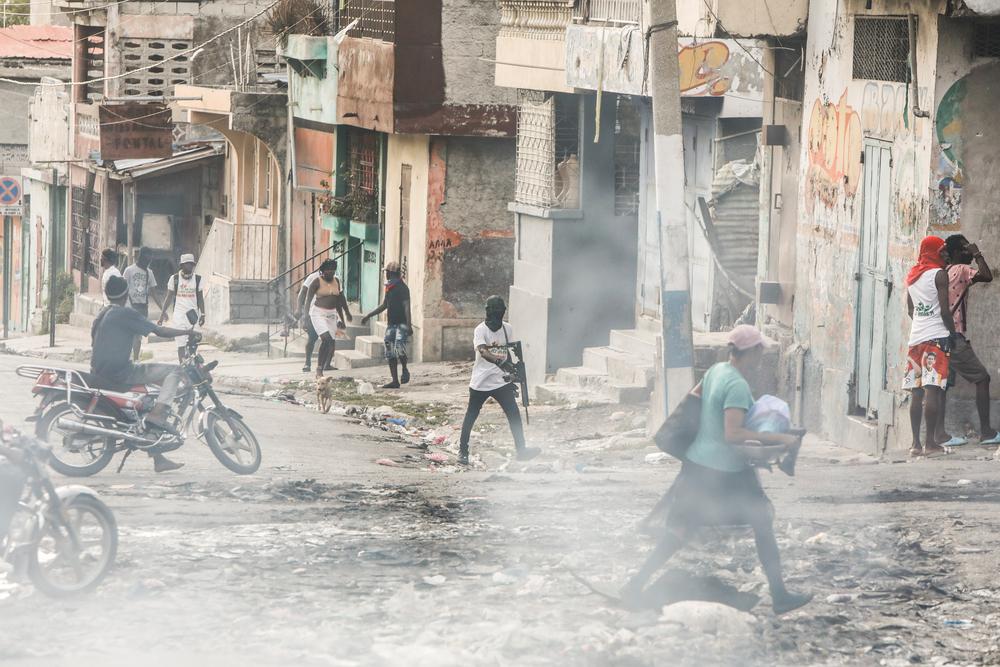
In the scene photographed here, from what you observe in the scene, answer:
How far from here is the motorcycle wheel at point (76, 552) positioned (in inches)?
345

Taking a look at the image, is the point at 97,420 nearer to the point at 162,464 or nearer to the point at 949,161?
the point at 162,464

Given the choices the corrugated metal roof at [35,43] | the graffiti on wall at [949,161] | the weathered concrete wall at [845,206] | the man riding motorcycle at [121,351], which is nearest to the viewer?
the man riding motorcycle at [121,351]

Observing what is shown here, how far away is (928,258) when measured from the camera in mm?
12430

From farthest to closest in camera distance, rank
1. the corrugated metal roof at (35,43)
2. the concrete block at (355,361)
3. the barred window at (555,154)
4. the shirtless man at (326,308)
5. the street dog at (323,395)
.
Answer: the corrugated metal roof at (35,43) < the concrete block at (355,361) < the barred window at (555,154) < the shirtless man at (326,308) < the street dog at (323,395)

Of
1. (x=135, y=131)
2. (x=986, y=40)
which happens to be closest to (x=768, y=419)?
(x=986, y=40)

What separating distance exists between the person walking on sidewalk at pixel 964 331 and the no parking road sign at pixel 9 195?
2084 cm

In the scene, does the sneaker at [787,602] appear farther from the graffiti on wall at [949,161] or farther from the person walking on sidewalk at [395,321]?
the person walking on sidewalk at [395,321]

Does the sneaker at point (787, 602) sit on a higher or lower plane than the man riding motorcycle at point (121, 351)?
lower

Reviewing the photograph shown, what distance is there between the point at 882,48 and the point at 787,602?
6.85m

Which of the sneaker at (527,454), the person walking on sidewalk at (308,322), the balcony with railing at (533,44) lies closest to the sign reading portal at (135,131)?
the person walking on sidewalk at (308,322)

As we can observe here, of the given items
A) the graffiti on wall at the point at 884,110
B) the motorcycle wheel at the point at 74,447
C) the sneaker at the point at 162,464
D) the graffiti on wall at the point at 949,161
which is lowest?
the sneaker at the point at 162,464

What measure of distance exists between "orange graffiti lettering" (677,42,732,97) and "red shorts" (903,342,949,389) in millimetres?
4671

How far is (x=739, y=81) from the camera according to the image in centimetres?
1675

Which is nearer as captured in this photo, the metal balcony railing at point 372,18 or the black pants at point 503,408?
the black pants at point 503,408
